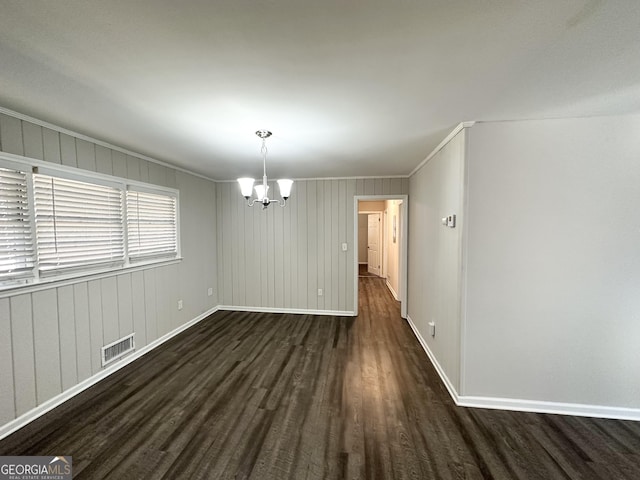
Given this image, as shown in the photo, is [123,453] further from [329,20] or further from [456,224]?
[456,224]

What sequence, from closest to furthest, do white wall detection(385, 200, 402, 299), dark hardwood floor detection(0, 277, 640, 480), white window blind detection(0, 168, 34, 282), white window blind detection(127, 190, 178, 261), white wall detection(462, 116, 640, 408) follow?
dark hardwood floor detection(0, 277, 640, 480), white window blind detection(0, 168, 34, 282), white wall detection(462, 116, 640, 408), white window blind detection(127, 190, 178, 261), white wall detection(385, 200, 402, 299)

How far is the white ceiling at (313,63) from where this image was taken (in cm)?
104

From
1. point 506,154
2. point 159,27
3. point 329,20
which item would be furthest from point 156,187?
point 506,154

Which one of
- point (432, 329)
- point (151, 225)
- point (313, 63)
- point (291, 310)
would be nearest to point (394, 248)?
point (291, 310)

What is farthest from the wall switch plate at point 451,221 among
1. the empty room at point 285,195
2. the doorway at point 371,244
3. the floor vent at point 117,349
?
the doorway at point 371,244

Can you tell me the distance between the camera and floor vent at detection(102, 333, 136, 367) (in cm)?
264

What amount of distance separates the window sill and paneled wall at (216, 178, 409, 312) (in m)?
1.58

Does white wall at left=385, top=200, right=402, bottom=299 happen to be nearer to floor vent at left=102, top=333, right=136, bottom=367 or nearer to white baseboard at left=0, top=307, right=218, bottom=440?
white baseboard at left=0, top=307, right=218, bottom=440

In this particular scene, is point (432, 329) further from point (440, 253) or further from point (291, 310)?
point (291, 310)

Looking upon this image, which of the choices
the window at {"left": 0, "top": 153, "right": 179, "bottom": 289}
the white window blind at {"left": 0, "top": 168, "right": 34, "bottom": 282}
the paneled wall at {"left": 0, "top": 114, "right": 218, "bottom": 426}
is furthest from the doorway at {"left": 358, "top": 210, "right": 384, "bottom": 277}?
the white window blind at {"left": 0, "top": 168, "right": 34, "bottom": 282}

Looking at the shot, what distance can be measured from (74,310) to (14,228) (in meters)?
0.86

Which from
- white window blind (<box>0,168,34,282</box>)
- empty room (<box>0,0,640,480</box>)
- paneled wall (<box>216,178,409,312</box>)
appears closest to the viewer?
empty room (<box>0,0,640,480</box>)

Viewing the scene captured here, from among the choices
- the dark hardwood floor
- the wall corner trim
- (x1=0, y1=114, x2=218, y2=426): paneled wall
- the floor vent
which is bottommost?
the dark hardwood floor

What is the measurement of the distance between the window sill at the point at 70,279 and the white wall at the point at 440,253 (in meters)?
3.56
